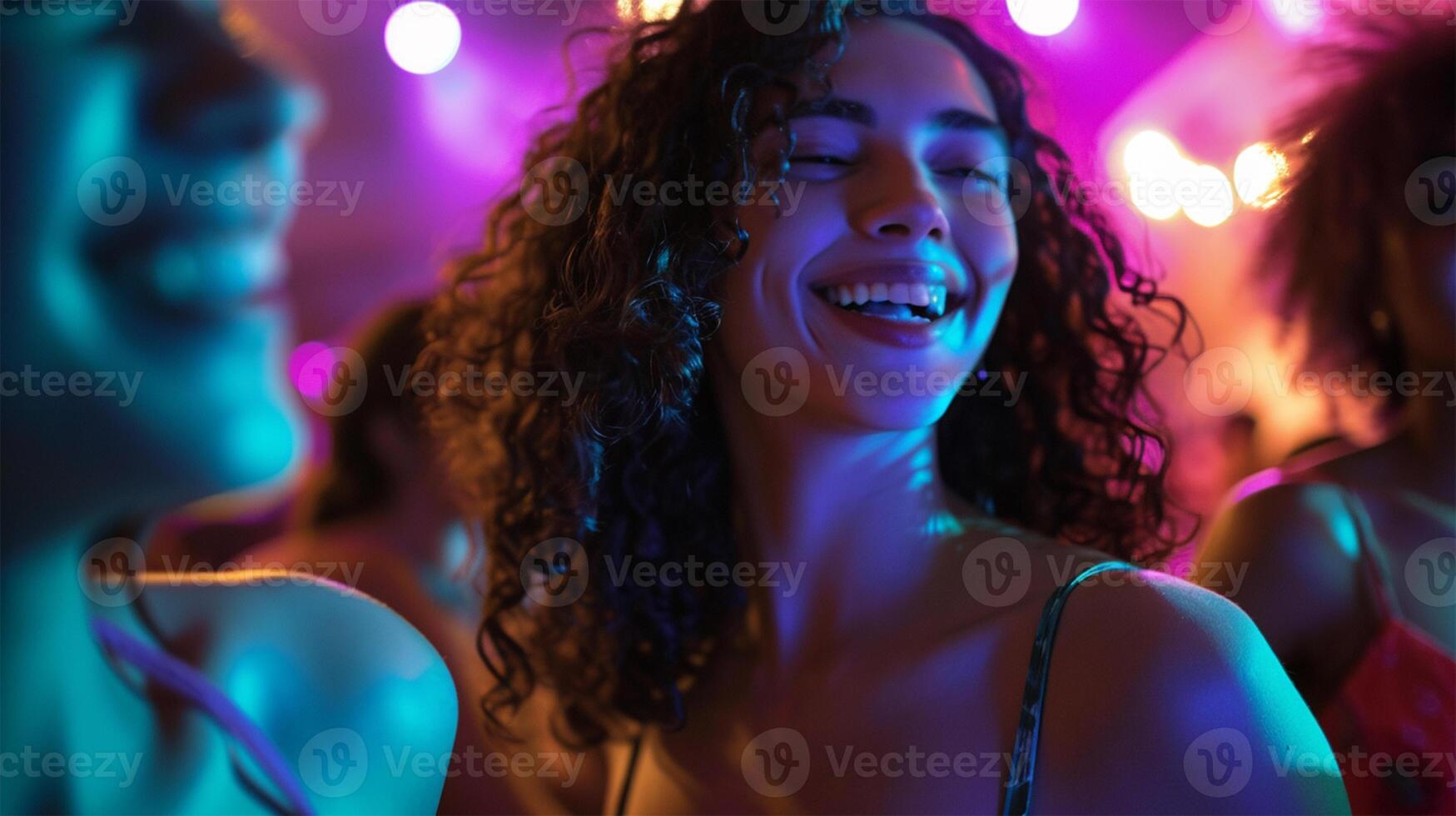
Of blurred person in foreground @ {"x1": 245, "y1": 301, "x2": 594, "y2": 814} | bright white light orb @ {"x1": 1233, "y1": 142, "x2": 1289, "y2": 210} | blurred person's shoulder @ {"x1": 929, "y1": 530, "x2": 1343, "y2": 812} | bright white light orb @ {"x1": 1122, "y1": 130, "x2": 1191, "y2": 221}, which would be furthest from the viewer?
bright white light orb @ {"x1": 1122, "y1": 130, "x2": 1191, "y2": 221}

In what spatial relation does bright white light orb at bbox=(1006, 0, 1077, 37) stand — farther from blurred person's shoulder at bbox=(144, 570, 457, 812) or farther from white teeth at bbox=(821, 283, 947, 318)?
blurred person's shoulder at bbox=(144, 570, 457, 812)

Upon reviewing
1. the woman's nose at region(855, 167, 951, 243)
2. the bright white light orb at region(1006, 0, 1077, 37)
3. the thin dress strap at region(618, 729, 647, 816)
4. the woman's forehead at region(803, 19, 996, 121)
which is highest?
the bright white light orb at region(1006, 0, 1077, 37)

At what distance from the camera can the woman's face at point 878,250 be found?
966mm

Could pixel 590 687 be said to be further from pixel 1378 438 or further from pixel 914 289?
pixel 1378 438

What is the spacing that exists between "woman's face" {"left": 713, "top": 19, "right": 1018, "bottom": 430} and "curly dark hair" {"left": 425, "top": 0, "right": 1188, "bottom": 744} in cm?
10

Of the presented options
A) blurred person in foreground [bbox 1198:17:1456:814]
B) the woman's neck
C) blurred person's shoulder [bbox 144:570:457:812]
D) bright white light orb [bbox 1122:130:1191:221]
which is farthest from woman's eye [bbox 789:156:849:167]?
bright white light orb [bbox 1122:130:1191:221]

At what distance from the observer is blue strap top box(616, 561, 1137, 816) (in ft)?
2.75

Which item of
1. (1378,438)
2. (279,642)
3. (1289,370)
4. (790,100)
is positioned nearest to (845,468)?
(790,100)

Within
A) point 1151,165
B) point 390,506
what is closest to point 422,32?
point 390,506

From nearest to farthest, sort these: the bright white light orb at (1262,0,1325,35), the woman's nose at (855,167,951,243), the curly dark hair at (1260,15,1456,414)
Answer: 1. the woman's nose at (855,167,951,243)
2. the curly dark hair at (1260,15,1456,414)
3. the bright white light orb at (1262,0,1325,35)

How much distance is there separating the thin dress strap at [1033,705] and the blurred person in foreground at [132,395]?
0.55m

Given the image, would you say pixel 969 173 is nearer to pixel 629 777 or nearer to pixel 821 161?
pixel 821 161

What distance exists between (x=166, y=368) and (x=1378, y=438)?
53.3 inches

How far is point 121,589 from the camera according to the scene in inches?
29.6
